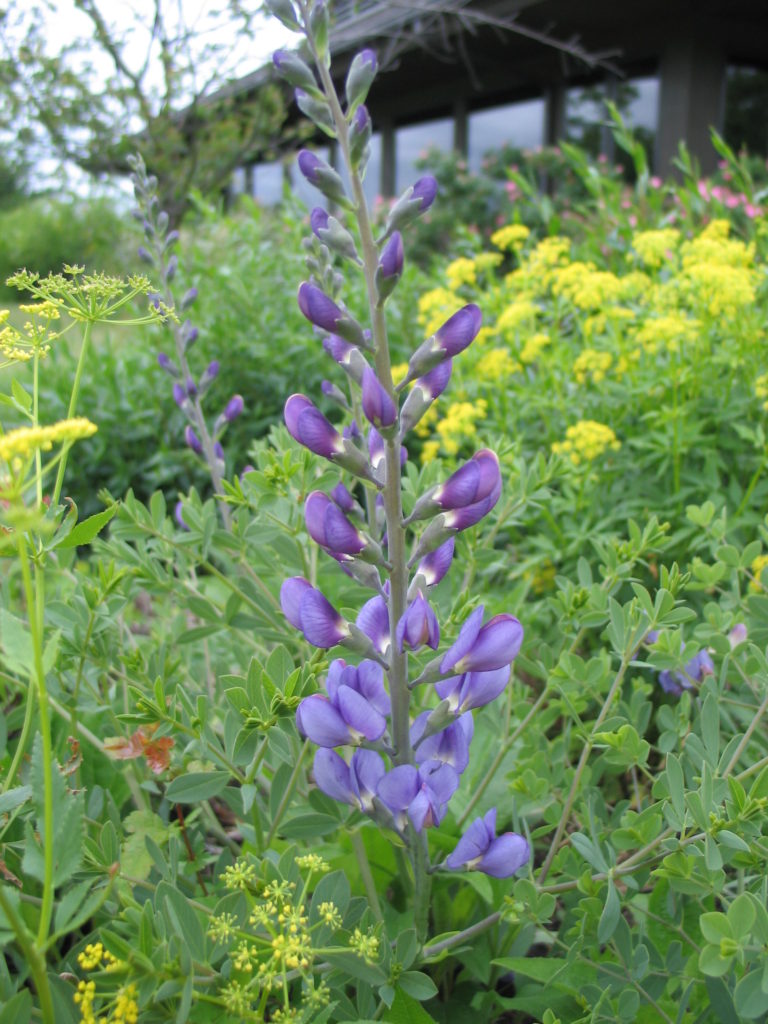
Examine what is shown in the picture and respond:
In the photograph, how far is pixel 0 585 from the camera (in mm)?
1558

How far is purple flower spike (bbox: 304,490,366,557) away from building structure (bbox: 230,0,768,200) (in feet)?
27.0

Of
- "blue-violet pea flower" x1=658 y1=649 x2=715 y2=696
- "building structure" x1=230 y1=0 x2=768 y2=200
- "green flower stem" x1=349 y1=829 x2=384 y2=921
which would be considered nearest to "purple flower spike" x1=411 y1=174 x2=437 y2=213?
"green flower stem" x1=349 y1=829 x2=384 y2=921

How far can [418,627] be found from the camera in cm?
98

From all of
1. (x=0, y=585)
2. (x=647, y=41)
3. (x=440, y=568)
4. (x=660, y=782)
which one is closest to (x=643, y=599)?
→ (x=660, y=782)

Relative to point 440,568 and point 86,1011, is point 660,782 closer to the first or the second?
point 440,568

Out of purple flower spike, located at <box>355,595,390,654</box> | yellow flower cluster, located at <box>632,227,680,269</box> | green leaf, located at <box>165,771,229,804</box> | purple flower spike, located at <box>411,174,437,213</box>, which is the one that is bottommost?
green leaf, located at <box>165,771,229,804</box>

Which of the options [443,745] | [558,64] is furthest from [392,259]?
[558,64]

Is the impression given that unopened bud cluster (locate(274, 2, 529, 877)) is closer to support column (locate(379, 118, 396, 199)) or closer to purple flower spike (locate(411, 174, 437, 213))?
purple flower spike (locate(411, 174, 437, 213))

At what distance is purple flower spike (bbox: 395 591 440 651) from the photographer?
0.97 metres

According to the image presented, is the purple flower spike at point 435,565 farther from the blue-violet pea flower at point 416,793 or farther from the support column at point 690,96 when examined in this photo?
the support column at point 690,96

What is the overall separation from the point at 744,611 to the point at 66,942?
1.44 m

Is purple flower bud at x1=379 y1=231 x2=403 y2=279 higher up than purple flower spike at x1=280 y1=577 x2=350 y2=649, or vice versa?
purple flower bud at x1=379 y1=231 x2=403 y2=279

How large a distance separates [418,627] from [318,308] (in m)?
0.39

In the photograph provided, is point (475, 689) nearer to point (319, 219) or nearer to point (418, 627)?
point (418, 627)
